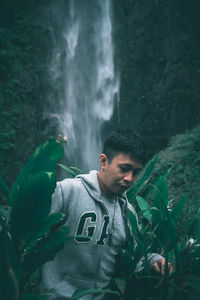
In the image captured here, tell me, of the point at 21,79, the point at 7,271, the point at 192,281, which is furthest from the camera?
the point at 21,79

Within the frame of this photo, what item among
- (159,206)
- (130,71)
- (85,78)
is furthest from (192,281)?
(85,78)

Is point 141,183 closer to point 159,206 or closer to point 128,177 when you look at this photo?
point 159,206

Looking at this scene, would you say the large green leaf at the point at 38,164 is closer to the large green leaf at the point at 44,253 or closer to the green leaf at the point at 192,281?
the large green leaf at the point at 44,253

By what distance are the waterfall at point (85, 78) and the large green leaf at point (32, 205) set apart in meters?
5.19

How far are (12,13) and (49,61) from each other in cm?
139

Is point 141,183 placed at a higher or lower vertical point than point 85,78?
lower

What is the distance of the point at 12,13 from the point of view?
5613 mm

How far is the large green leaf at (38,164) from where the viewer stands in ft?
2.46

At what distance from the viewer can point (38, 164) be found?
2.56 ft

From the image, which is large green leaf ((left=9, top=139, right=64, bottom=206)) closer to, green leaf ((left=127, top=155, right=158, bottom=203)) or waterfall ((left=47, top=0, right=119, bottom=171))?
green leaf ((left=127, top=155, right=158, bottom=203))

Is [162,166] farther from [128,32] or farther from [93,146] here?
[128,32]

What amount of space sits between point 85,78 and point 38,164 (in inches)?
246

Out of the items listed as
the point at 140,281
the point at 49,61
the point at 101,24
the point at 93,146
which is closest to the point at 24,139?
the point at 93,146

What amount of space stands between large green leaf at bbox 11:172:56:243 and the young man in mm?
242
